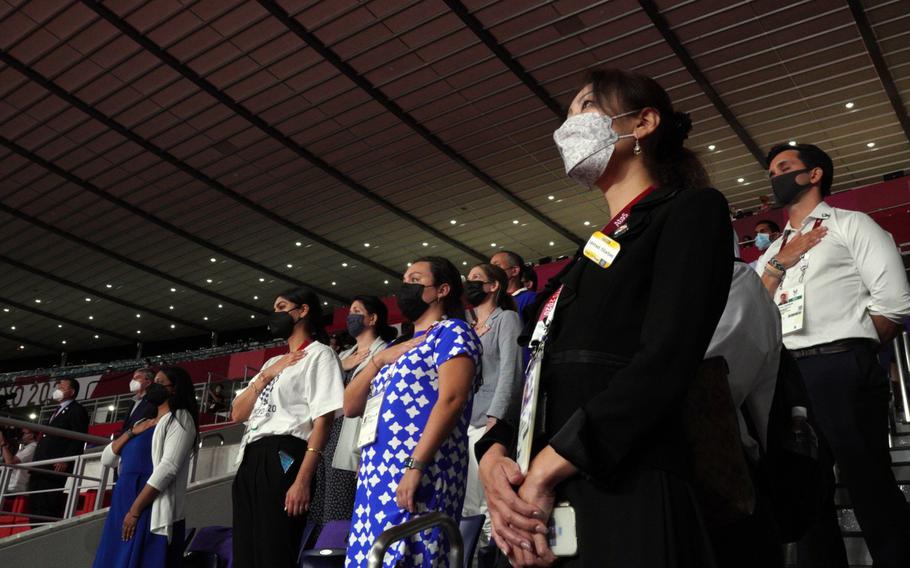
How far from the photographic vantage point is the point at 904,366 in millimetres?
4516

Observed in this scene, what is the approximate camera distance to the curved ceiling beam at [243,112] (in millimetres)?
11047

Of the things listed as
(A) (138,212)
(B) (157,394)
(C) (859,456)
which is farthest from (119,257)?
(C) (859,456)

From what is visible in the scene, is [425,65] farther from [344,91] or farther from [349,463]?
[349,463]

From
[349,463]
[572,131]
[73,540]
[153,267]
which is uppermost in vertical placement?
[153,267]

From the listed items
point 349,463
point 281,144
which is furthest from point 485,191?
point 349,463

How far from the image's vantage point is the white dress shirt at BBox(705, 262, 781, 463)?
47.3 inches

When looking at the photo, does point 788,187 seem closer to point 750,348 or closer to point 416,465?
point 416,465

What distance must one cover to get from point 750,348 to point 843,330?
1482 millimetres

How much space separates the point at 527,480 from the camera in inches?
43.6

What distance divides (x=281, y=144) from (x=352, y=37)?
3.28m

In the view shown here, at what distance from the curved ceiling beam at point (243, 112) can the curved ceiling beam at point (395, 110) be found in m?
1.98

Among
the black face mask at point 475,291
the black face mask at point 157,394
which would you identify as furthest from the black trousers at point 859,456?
the black face mask at point 157,394

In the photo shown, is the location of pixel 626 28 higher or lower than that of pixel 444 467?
higher

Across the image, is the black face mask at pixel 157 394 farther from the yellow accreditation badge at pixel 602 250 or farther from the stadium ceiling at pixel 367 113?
the stadium ceiling at pixel 367 113
